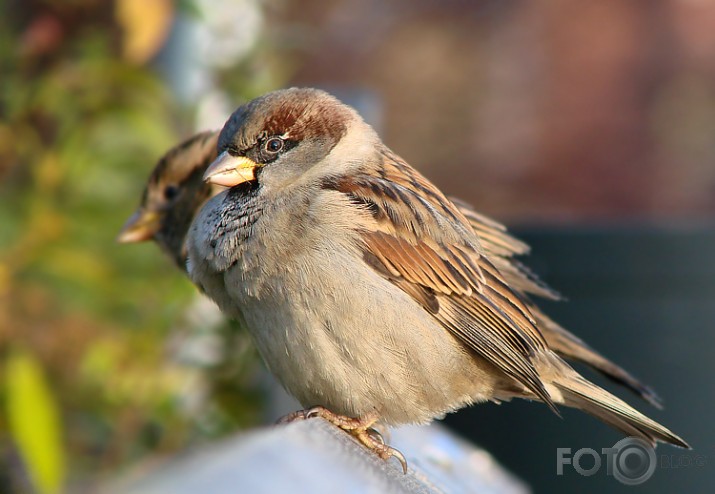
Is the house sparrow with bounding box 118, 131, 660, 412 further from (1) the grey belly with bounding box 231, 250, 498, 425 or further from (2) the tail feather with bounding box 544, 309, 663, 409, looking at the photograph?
(1) the grey belly with bounding box 231, 250, 498, 425

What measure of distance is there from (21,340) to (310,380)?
101cm

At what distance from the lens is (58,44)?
272 cm

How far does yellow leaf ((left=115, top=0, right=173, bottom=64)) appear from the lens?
2518mm

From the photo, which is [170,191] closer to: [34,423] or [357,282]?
[34,423]

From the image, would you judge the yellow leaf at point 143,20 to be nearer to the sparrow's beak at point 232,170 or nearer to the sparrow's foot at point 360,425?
the sparrow's beak at point 232,170

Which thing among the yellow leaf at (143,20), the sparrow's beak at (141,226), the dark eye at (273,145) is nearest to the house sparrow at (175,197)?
the sparrow's beak at (141,226)

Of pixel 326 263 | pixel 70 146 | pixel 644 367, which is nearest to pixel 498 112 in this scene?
pixel 644 367

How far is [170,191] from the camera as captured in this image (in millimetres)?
2678

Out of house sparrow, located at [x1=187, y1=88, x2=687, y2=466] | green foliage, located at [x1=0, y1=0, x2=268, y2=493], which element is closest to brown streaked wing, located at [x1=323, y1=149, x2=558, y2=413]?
house sparrow, located at [x1=187, y1=88, x2=687, y2=466]

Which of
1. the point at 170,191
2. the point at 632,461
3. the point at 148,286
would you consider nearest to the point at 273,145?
the point at 170,191

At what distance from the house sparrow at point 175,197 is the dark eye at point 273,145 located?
0.54 m

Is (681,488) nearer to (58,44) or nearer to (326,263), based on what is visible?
(326,263)

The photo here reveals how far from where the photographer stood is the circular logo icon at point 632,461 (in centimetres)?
246

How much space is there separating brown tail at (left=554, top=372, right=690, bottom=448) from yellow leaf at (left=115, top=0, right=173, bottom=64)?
1.18m
